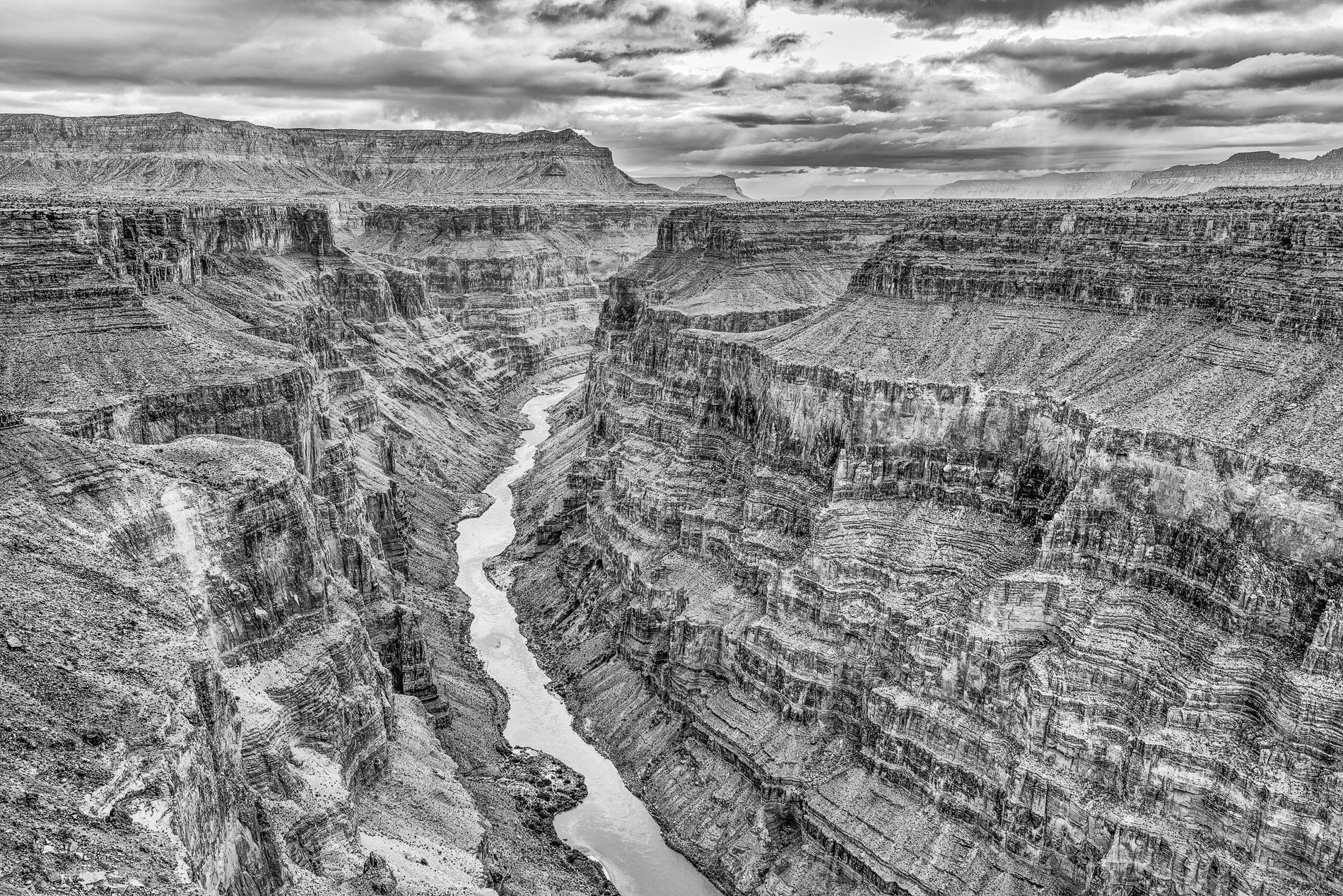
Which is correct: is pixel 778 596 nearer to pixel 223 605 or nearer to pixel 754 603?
pixel 754 603

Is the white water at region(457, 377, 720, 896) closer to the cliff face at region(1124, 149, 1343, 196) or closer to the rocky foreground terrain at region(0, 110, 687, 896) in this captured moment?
the rocky foreground terrain at region(0, 110, 687, 896)

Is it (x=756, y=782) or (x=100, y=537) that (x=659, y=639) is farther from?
(x=100, y=537)

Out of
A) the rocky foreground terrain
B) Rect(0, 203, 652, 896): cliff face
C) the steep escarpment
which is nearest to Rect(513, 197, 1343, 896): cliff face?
the rocky foreground terrain

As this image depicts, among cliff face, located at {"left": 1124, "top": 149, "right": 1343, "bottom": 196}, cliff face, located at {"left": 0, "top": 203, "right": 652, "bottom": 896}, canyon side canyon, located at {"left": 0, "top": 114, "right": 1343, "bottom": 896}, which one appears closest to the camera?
cliff face, located at {"left": 0, "top": 203, "right": 652, "bottom": 896}

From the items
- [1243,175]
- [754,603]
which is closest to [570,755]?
[754,603]


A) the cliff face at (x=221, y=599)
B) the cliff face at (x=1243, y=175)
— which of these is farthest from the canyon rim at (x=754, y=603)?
the cliff face at (x=1243, y=175)

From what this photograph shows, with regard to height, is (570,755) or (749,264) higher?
(749,264)
